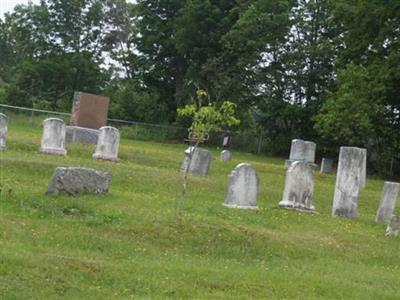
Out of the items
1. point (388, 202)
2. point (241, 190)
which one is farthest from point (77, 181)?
point (388, 202)

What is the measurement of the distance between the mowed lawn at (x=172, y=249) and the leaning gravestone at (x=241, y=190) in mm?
370

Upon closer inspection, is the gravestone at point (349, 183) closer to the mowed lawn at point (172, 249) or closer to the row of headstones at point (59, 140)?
the mowed lawn at point (172, 249)

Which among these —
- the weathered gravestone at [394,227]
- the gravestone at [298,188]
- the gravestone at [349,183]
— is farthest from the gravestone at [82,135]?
the weathered gravestone at [394,227]

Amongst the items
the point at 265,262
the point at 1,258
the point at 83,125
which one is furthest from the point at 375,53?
the point at 1,258

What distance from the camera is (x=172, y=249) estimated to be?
11.7 metres

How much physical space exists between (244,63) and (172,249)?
39.0 metres

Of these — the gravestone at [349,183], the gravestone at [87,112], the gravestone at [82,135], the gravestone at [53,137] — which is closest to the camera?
the gravestone at [349,183]

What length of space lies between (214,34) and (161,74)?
20.2 ft

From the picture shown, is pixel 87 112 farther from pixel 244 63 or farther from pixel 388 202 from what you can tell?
pixel 244 63

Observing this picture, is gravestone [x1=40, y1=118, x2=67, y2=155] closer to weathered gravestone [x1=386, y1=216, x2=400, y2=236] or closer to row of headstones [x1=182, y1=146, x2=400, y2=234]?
row of headstones [x1=182, y1=146, x2=400, y2=234]

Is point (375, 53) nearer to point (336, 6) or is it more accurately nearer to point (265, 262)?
point (336, 6)

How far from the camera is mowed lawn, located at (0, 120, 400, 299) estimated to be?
9.22 m

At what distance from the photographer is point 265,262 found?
1182 centimetres

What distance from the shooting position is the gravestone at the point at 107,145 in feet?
81.3
